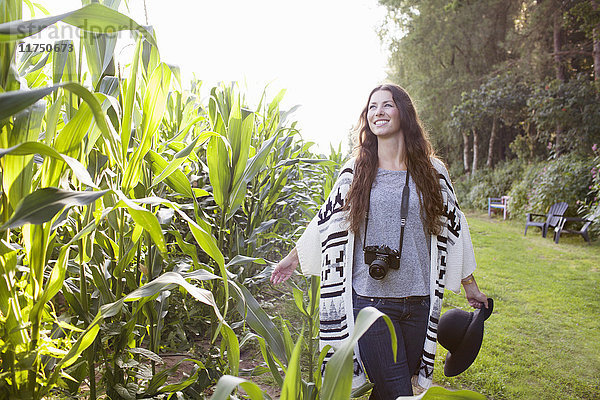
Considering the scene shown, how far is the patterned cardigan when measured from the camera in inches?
65.0

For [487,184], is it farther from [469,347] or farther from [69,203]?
[69,203]

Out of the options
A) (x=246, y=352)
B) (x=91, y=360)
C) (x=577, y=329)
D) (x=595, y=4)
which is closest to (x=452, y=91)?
(x=595, y=4)

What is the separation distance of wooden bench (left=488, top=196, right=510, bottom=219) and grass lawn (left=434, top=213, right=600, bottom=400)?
3317 millimetres

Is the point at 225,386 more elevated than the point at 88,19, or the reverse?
the point at 88,19

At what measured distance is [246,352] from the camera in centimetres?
249

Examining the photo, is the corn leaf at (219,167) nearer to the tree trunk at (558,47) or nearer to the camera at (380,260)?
the camera at (380,260)

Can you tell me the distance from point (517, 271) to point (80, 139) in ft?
18.1

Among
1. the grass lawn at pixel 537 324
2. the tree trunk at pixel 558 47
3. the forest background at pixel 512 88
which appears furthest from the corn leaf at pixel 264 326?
the tree trunk at pixel 558 47

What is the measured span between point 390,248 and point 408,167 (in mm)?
351

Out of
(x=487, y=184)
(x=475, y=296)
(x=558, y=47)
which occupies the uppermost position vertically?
(x=558, y=47)

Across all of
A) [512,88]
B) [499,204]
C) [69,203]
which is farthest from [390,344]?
[512,88]

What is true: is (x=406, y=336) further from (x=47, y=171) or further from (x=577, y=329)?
Answer: (x=577, y=329)

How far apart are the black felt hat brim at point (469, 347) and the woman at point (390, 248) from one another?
0.07 metres

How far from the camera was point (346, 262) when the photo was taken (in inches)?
66.9
